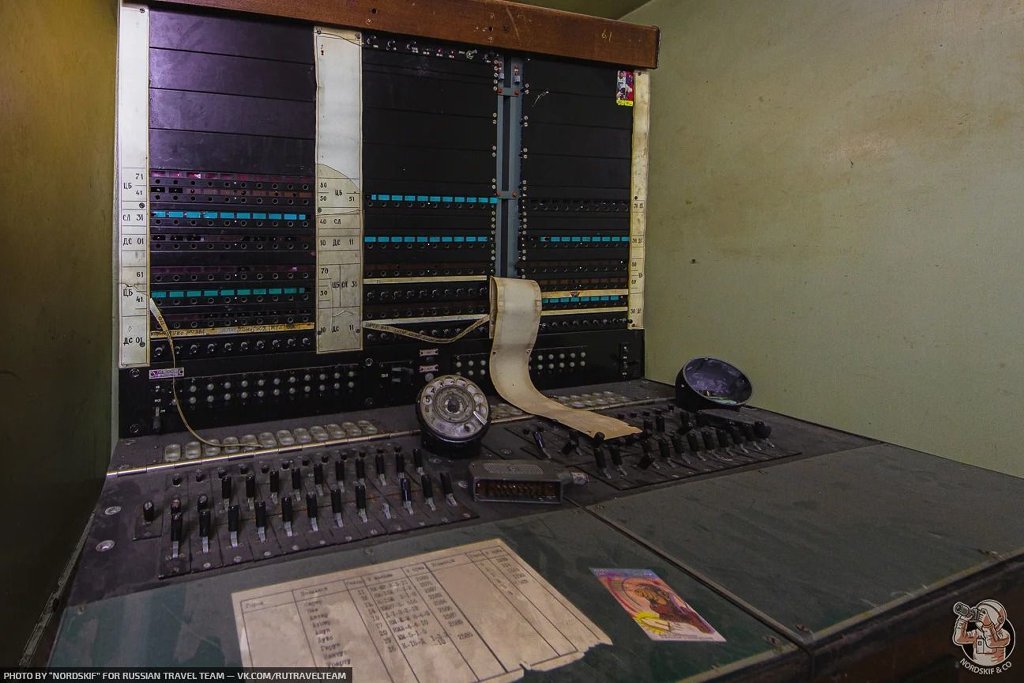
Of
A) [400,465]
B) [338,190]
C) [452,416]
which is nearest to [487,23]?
[338,190]

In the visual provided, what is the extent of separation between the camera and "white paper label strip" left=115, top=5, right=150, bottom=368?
1459mm

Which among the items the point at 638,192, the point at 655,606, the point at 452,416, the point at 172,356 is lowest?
the point at 655,606

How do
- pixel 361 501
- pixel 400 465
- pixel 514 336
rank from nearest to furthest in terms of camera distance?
pixel 361 501 → pixel 400 465 → pixel 514 336

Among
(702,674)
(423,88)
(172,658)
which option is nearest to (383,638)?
(172,658)

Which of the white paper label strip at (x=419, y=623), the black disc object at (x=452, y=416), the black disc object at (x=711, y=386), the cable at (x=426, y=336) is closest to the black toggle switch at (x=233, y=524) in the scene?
the white paper label strip at (x=419, y=623)

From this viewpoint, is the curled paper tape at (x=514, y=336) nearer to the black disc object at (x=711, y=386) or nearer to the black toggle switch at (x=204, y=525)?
the black disc object at (x=711, y=386)

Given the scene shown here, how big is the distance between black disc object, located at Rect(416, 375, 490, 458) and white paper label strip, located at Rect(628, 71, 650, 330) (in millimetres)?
872

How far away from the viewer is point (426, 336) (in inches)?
72.8

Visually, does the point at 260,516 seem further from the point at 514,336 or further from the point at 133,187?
the point at 514,336

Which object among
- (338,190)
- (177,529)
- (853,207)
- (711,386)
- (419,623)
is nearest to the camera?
(419,623)

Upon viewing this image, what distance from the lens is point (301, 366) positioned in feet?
5.57

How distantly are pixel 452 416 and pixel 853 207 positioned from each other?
60.7 inches

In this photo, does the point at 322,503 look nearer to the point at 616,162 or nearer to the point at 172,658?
the point at 172,658

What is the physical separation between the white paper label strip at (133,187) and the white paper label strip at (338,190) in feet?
1.31
